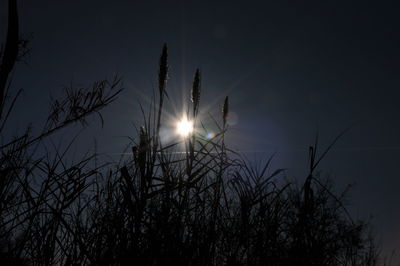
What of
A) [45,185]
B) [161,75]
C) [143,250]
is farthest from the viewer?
[161,75]

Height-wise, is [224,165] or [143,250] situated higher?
[224,165]

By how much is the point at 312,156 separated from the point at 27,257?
4.98 ft

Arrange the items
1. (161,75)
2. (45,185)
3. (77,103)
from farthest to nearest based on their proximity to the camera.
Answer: (77,103), (161,75), (45,185)

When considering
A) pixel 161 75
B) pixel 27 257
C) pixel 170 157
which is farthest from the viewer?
pixel 161 75

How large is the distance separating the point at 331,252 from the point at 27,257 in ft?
5.03

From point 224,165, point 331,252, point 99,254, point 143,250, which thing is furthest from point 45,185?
point 331,252

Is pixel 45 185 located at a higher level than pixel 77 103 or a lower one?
lower

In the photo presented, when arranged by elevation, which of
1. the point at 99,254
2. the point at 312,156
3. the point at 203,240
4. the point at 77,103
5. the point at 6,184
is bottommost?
the point at 99,254

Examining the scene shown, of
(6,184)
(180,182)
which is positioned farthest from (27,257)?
(180,182)

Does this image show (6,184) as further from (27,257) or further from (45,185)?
(27,257)

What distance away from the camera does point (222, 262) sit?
1543 mm

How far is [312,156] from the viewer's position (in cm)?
120

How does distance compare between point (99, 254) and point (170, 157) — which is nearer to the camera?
point (99, 254)

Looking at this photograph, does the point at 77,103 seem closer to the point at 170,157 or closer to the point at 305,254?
the point at 170,157
